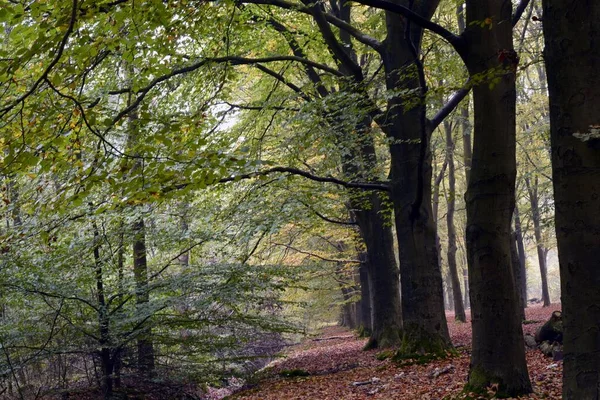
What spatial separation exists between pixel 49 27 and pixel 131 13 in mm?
1263

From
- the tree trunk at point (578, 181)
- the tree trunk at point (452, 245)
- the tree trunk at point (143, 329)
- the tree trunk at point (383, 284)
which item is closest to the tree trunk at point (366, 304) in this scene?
the tree trunk at point (452, 245)

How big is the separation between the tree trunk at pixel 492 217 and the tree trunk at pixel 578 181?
1497 millimetres

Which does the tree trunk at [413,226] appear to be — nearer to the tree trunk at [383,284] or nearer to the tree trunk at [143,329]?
the tree trunk at [383,284]

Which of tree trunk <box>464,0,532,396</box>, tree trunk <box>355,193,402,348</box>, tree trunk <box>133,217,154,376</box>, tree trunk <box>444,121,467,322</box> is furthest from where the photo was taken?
tree trunk <box>444,121,467,322</box>

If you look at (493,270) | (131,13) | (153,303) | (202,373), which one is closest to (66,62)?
(131,13)

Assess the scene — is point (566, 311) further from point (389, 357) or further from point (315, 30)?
point (315, 30)

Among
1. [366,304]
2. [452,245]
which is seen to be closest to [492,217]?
[366,304]

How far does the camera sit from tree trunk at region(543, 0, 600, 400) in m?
3.78

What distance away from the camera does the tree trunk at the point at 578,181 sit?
3777 millimetres

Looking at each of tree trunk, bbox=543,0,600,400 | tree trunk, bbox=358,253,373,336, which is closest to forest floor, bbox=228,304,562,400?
tree trunk, bbox=543,0,600,400

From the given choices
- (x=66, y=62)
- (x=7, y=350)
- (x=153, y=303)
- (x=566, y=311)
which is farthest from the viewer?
(x=153, y=303)

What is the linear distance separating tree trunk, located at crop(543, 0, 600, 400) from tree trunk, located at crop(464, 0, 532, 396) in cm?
150

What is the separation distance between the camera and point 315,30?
12172 millimetres

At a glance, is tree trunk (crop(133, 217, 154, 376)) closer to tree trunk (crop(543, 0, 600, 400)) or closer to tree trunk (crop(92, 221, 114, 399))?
tree trunk (crop(92, 221, 114, 399))
